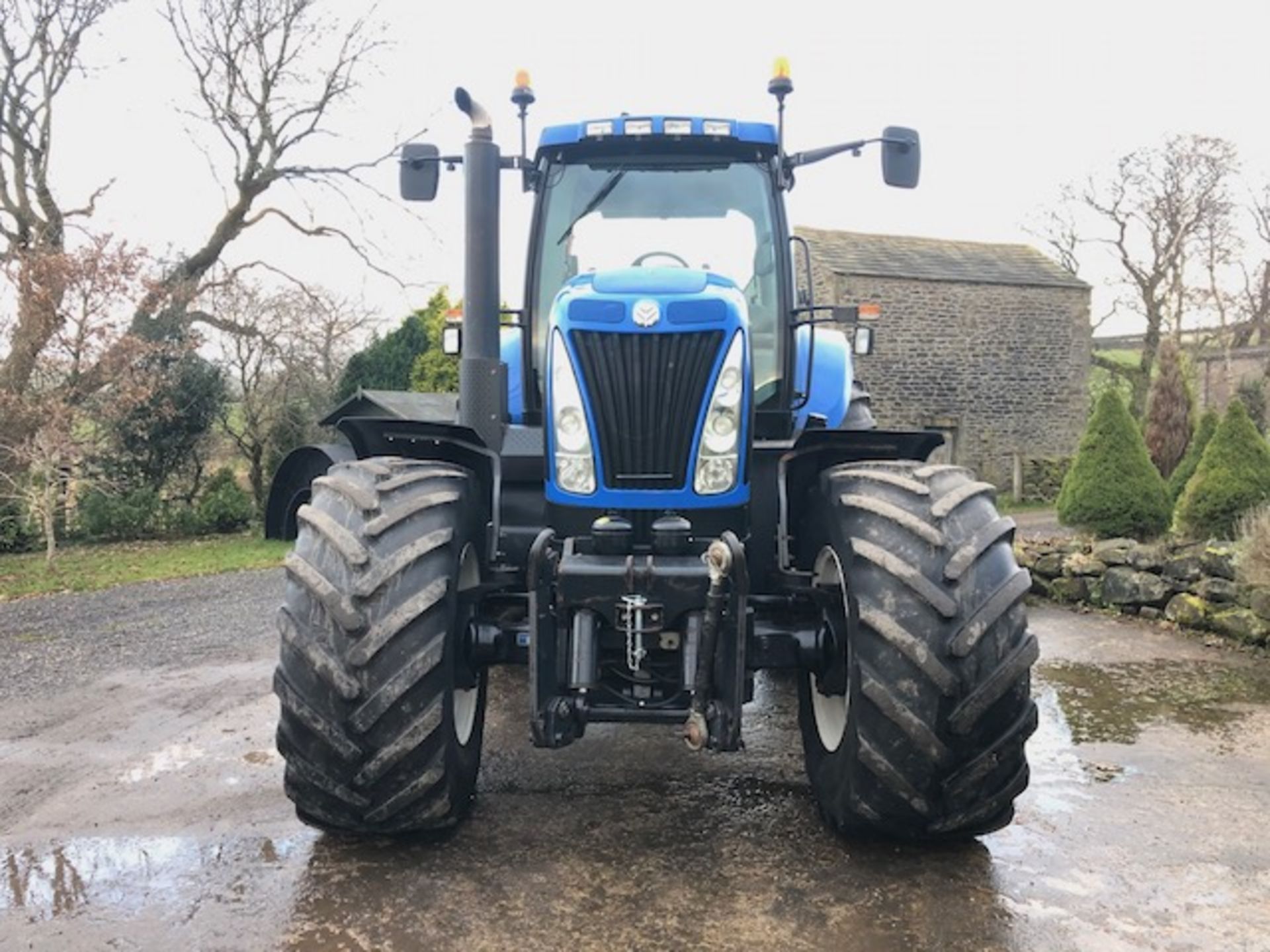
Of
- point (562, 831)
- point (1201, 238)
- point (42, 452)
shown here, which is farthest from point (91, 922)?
point (1201, 238)

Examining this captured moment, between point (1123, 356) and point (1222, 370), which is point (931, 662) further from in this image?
point (1123, 356)

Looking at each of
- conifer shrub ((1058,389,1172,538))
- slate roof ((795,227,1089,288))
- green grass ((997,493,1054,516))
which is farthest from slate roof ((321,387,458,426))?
green grass ((997,493,1054,516))

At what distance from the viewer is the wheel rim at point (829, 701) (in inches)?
136

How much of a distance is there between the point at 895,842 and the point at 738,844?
0.54m

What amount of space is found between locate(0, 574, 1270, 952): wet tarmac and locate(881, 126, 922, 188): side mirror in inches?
103

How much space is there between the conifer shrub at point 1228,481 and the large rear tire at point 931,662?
6251 millimetres

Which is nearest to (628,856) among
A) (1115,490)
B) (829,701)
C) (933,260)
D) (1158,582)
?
(829,701)

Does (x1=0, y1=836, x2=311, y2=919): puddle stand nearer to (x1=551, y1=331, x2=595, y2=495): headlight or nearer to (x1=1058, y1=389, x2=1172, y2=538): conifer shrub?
(x1=551, y1=331, x2=595, y2=495): headlight

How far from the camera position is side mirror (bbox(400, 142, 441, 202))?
446 cm

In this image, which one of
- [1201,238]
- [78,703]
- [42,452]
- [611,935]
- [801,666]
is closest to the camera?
[611,935]

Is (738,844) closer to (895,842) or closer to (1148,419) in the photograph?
(895,842)

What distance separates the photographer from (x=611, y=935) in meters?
2.90

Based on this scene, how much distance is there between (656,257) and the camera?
15.0 ft

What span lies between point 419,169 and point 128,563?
11.6m
